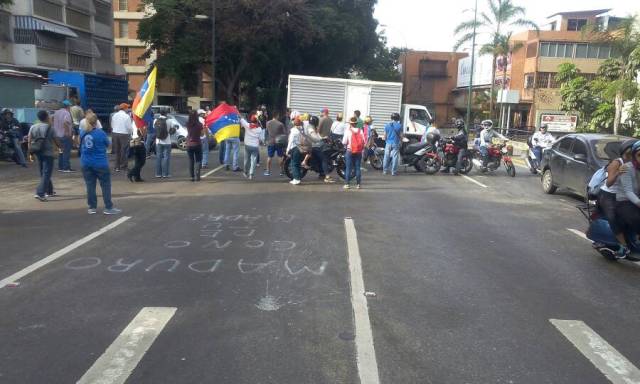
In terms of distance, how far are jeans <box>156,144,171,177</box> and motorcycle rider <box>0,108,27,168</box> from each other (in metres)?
4.60

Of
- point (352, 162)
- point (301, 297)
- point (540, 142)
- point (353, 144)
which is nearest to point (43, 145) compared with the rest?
point (353, 144)

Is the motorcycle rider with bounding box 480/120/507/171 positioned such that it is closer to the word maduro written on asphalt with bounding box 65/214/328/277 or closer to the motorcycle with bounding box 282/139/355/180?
the motorcycle with bounding box 282/139/355/180

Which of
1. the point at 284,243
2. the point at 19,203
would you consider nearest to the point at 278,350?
the point at 284,243

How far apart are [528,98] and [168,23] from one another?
3019 cm

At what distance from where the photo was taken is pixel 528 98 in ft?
157

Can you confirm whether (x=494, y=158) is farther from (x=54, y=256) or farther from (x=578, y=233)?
(x=54, y=256)

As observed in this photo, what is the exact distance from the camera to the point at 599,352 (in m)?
4.54

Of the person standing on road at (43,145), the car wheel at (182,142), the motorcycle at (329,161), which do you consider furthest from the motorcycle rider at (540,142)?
the person standing on road at (43,145)

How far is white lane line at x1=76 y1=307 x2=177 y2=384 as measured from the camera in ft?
12.9

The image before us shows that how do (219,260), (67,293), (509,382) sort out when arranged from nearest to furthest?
(509,382), (67,293), (219,260)

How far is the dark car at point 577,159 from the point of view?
1178 cm

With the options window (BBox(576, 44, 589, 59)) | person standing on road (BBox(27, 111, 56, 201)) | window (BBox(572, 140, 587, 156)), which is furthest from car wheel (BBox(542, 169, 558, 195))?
window (BBox(576, 44, 589, 59))

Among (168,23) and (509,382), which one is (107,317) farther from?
(168,23)

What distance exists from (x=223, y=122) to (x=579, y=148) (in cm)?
878
